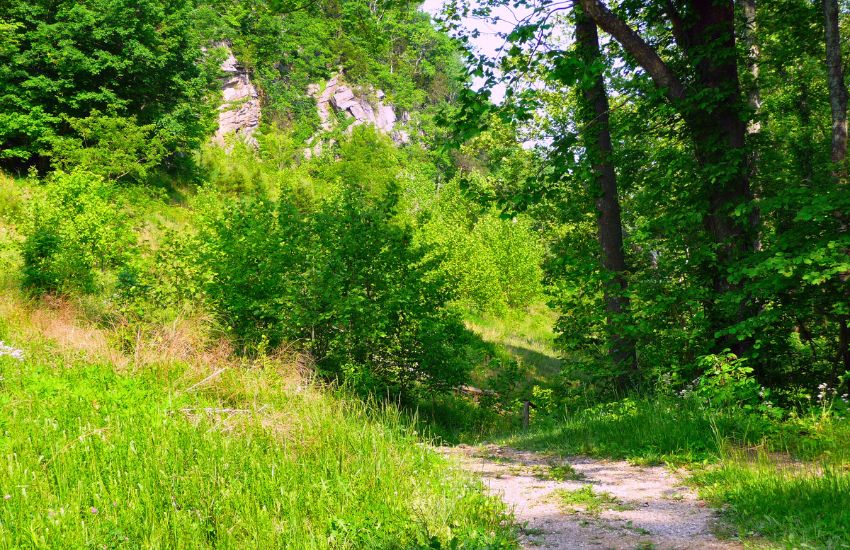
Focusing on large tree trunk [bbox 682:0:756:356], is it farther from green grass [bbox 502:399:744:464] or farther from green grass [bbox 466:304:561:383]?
green grass [bbox 466:304:561:383]

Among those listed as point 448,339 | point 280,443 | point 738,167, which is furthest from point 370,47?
point 280,443

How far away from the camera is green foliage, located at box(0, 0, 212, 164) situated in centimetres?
2078

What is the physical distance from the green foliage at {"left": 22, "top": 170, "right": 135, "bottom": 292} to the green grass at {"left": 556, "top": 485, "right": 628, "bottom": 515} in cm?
987

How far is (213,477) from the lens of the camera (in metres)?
3.86

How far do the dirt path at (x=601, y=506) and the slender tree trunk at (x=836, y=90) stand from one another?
4.55 m

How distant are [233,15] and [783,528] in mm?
53059

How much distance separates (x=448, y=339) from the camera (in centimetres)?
1059

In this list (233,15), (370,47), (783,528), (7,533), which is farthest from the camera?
(233,15)

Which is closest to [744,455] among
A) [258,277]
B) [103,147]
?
[258,277]

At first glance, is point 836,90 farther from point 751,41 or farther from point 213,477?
point 213,477

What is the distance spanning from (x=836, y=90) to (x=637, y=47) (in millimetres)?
2371

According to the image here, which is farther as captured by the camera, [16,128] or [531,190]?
[16,128]

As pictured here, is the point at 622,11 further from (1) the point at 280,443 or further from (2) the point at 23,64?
(2) the point at 23,64

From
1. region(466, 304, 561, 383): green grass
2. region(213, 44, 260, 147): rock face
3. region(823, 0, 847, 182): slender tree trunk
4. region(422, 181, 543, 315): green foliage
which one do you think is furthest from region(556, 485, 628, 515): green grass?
region(213, 44, 260, 147): rock face
